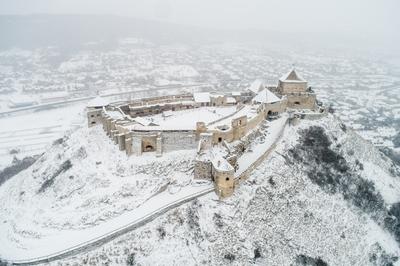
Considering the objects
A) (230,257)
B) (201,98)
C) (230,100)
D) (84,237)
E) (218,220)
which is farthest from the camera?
(230,100)

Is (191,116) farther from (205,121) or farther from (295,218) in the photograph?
(295,218)

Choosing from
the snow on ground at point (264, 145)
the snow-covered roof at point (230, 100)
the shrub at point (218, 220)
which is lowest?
the shrub at point (218, 220)

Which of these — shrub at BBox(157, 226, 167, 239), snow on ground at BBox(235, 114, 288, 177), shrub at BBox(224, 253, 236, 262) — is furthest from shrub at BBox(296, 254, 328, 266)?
shrub at BBox(157, 226, 167, 239)

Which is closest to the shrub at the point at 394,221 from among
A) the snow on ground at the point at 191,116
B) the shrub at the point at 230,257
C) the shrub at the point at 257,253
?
the shrub at the point at 257,253

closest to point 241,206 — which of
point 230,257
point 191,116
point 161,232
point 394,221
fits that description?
point 230,257

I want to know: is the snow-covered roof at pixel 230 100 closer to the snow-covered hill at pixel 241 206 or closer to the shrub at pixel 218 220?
the snow-covered hill at pixel 241 206
